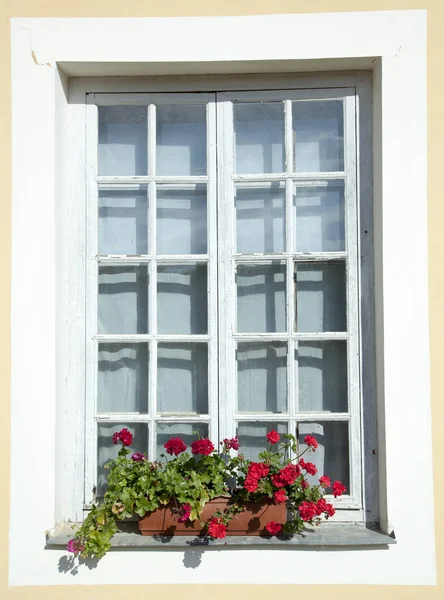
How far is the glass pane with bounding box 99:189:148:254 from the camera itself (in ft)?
10.3

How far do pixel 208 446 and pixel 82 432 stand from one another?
0.60 m

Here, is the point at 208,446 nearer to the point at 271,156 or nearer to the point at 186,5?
the point at 271,156

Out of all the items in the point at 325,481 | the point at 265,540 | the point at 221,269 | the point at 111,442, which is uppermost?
the point at 221,269

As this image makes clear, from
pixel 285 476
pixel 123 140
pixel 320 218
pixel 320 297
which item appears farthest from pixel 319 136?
pixel 285 476

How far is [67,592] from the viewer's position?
2867 millimetres

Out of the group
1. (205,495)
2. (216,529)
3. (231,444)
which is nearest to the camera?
(216,529)

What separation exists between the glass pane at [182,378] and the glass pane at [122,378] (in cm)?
7

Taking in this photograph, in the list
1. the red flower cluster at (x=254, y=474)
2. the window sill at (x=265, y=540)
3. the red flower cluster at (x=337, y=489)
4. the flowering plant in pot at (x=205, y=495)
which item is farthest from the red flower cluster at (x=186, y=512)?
the red flower cluster at (x=337, y=489)

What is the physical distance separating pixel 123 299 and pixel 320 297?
34.6 inches

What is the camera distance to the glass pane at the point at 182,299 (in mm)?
3115

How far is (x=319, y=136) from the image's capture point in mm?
3117

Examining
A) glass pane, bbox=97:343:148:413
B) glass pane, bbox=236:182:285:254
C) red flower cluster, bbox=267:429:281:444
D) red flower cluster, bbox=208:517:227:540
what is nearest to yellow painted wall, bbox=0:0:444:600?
red flower cluster, bbox=208:517:227:540

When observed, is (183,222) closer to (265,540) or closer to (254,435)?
(254,435)

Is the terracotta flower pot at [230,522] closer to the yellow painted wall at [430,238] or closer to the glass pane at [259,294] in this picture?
the yellow painted wall at [430,238]
